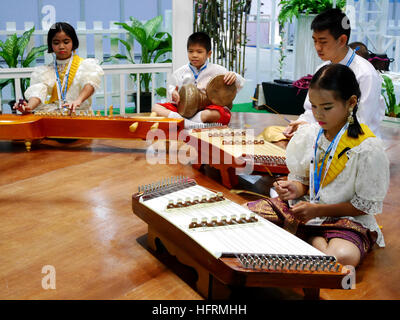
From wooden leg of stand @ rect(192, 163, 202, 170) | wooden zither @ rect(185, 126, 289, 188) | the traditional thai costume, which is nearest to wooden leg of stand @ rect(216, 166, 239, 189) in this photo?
wooden zither @ rect(185, 126, 289, 188)

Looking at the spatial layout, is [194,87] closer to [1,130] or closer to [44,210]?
[1,130]

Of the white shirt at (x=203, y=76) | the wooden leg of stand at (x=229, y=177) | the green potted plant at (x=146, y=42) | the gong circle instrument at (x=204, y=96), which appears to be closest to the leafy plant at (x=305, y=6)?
the green potted plant at (x=146, y=42)

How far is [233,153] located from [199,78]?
1487mm

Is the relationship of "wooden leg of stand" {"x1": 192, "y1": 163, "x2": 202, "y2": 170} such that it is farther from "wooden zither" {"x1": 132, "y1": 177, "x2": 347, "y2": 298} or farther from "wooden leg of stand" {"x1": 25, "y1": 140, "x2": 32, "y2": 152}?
"wooden leg of stand" {"x1": 25, "y1": 140, "x2": 32, "y2": 152}

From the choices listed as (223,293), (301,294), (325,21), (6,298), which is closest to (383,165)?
(301,294)

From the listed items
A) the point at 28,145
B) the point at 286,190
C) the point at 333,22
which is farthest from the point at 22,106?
the point at 286,190

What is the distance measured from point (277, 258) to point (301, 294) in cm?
35

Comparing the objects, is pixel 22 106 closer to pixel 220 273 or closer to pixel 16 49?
pixel 16 49

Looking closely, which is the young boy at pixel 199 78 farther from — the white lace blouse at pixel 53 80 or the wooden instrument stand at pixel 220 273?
the wooden instrument stand at pixel 220 273

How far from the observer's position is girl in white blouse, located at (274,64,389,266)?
6.21 ft

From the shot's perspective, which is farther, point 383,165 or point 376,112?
point 376,112

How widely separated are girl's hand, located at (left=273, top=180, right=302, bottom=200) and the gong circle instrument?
200cm

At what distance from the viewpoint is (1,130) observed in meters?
3.59

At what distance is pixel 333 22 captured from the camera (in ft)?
9.04
